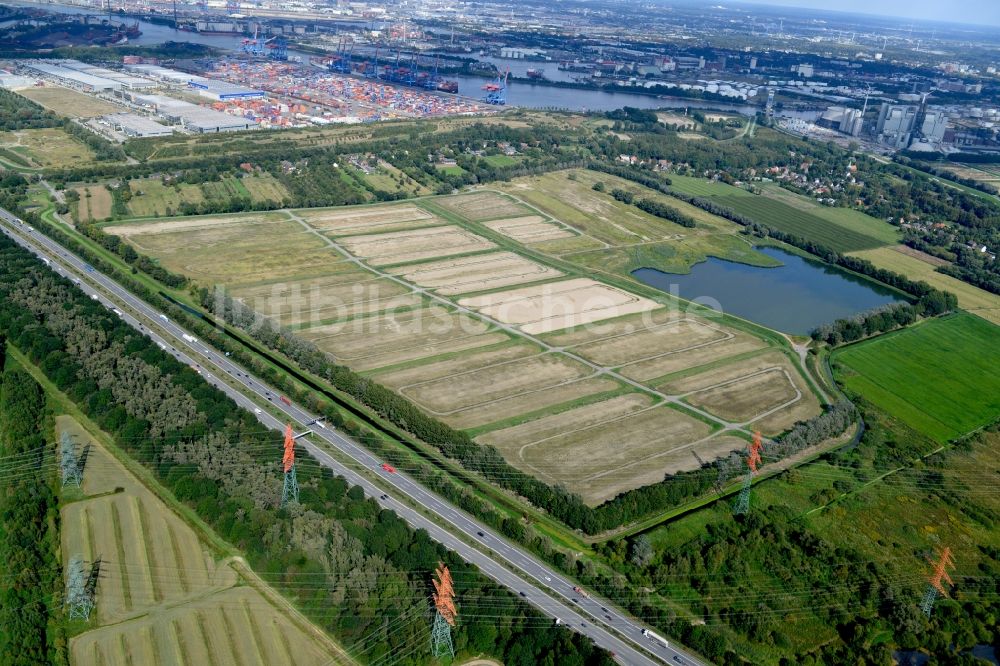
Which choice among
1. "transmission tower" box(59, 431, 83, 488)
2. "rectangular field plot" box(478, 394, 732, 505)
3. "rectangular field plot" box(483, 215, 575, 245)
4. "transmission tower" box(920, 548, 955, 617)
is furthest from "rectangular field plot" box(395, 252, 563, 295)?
"transmission tower" box(920, 548, 955, 617)

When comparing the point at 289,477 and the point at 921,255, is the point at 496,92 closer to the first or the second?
the point at 921,255

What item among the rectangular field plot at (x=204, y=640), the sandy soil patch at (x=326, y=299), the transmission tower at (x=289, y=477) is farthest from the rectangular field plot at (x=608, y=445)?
the sandy soil patch at (x=326, y=299)

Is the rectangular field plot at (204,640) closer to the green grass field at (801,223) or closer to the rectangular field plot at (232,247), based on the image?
the rectangular field plot at (232,247)

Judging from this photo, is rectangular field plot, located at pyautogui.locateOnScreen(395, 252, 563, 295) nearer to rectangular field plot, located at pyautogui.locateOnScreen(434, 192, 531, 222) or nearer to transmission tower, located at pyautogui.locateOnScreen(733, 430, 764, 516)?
rectangular field plot, located at pyautogui.locateOnScreen(434, 192, 531, 222)

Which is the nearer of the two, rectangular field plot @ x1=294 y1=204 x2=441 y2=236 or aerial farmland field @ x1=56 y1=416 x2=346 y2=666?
aerial farmland field @ x1=56 y1=416 x2=346 y2=666

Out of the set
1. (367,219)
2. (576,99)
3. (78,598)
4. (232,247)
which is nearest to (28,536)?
(78,598)

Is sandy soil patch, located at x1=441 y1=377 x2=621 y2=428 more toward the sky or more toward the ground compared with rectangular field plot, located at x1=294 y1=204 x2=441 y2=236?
more toward the ground
